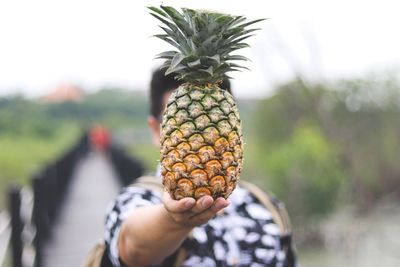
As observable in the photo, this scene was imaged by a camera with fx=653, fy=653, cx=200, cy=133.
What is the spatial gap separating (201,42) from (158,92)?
0.57 m

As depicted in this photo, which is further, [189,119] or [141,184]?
[141,184]

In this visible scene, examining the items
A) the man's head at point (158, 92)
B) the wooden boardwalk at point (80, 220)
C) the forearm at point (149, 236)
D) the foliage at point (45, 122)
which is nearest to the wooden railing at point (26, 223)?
the wooden boardwalk at point (80, 220)

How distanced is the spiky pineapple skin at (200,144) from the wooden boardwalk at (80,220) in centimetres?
533

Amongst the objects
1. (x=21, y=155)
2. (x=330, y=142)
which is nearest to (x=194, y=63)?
(x=330, y=142)

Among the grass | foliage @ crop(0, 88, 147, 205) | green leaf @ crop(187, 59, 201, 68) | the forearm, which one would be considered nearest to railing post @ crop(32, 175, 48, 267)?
foliage @ crop(0, 88, 147, 205)

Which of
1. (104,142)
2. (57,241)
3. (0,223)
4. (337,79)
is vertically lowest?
(104,142)

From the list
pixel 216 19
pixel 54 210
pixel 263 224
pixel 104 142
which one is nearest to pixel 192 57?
pixel 216 19

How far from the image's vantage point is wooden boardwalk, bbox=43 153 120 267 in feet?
24.0

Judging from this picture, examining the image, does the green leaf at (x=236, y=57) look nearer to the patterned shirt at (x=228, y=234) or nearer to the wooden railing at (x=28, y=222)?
the patterned shirt at (x=228, y=234)

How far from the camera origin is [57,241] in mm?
8242

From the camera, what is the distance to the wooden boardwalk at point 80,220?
24.0 feet

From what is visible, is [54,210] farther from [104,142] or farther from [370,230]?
[104,142]

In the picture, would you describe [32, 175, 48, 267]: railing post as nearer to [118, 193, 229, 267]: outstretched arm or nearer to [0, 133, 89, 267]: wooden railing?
[0, 133, 89, 267]: wooden railing

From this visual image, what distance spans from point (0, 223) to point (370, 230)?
1282cm
